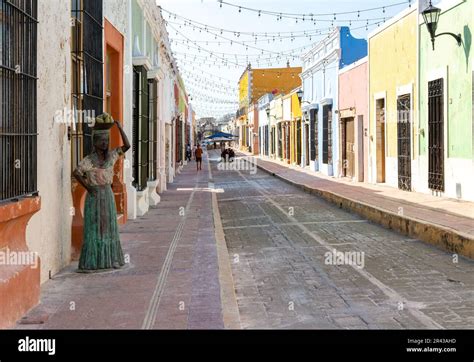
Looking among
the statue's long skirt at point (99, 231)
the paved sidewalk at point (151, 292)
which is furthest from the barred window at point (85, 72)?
the paved sidewalk at point (151, 292)

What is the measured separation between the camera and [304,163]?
130 ft

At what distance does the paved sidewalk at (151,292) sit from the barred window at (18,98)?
Result: 1.13 metres

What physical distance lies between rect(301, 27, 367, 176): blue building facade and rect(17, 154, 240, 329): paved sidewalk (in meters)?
20.4

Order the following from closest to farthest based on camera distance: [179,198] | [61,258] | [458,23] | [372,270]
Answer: [61,258], [372,270], [458,23], [179,198]

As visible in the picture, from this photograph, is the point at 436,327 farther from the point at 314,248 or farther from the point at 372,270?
the point at 314,248

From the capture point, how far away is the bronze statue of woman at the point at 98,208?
7805mm

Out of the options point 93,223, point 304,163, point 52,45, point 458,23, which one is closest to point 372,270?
point 93,223

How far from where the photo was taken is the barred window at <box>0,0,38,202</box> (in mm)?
5738

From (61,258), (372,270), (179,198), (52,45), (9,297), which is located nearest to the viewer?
(9,297)

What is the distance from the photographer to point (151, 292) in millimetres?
6922

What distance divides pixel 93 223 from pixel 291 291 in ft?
7.77

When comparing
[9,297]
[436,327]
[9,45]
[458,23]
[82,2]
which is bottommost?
[436,327]

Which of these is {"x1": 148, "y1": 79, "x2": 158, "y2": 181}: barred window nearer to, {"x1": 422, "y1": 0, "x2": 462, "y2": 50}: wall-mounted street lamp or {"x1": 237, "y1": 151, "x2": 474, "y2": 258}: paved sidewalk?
{"x1": 237, "y1": 151, "x2": 474, "y2": 258}: paved sidewalk

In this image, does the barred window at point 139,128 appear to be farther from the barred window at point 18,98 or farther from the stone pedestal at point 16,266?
the stone pedestal at point 16,266
